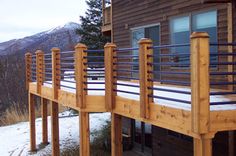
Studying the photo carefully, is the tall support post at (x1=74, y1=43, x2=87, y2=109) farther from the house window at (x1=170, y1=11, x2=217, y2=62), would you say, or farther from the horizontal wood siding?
the horizontal wood siding

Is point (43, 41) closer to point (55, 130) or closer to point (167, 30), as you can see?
point (55, 130)

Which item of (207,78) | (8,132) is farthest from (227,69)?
(8,132)

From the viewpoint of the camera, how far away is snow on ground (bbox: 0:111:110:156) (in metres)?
13.6

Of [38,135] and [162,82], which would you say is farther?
[38,135]

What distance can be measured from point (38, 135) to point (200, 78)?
36.6ft

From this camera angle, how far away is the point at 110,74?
823cm

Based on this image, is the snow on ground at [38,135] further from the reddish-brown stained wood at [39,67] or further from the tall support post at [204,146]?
the tall support post at [204,146]

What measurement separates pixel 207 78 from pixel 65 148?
28.6 ft

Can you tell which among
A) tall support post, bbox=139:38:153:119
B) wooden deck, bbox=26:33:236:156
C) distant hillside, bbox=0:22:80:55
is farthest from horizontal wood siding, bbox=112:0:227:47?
distant hillside, bbox=0:22:80:55

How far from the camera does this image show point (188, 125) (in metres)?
5.87

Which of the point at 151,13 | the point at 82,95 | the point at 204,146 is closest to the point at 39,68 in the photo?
the point at 151,13

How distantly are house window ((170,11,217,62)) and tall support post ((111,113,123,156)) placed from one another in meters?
2.36

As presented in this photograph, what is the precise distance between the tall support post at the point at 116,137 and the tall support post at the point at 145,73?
1565 millimetres

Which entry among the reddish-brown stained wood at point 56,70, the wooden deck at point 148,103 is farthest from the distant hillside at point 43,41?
the wooden deck at point 148,103
